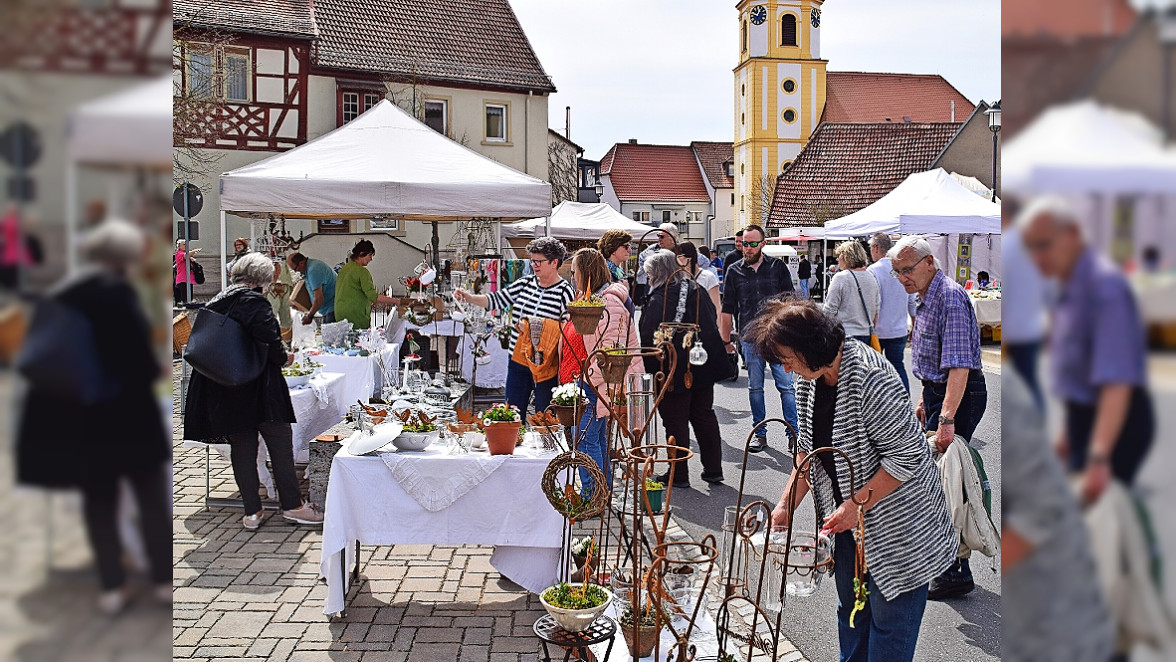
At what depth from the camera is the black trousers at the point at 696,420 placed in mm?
6852

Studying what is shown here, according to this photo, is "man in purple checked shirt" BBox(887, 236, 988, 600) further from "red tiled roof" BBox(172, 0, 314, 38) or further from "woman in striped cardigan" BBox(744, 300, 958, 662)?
"red tiled roof" BBox(172, 0, 314, 38)

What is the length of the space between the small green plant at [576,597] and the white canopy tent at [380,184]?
5.72m

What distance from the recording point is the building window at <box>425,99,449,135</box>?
27.2m

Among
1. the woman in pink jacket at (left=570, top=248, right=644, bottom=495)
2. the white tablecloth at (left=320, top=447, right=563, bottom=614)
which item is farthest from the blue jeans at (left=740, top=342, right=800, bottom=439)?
the white tablecloth at (left=320, top=447, right=563, bottom=614)
